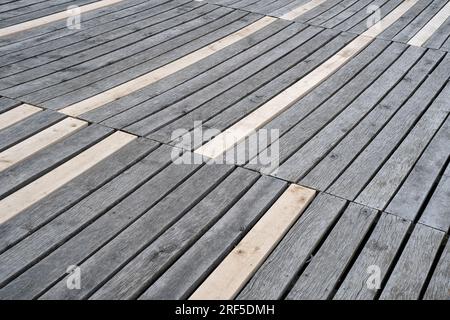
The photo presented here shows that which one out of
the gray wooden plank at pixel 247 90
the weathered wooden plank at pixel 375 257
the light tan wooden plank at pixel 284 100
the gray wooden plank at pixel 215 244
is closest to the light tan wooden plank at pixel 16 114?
the gray wooden plank at pixel 247 90

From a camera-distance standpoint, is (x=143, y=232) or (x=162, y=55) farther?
(x=162, y=55)

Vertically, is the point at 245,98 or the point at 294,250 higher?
the point at 245,98

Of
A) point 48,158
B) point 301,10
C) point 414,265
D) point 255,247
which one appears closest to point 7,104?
point 48,158

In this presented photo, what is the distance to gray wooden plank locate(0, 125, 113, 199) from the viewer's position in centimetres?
247

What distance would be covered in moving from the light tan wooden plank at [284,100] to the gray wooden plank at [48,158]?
531 millimetres

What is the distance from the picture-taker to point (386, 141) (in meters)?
2.93

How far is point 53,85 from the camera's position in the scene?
10.9ft

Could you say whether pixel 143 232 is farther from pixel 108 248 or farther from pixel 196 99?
pixel 196 99

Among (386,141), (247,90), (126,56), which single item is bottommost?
(386,141)

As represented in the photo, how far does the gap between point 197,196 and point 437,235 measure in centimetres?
99

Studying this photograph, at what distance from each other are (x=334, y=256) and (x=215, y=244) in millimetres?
452

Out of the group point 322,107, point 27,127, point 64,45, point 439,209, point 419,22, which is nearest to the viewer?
point 439,209

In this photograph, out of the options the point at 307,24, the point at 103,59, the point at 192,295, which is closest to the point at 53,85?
the point at 103,59

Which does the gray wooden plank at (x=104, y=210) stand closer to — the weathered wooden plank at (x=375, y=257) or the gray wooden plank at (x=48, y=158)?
the gray wooden plank at (x=48, y=158)
